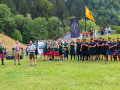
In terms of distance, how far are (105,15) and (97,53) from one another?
118 meters

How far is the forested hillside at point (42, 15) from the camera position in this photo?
76.9 metres

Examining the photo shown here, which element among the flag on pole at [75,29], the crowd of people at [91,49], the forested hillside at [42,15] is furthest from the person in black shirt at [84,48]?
the forested hillside at [42,15]

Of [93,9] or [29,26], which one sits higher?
[93,9]

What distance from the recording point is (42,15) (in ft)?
338


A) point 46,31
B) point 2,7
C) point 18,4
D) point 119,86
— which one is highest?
point 18,4

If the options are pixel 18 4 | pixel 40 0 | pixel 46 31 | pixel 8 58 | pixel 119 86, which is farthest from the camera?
pixel 40 0

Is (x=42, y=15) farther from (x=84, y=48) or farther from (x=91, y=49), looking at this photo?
(x=91, y=49)

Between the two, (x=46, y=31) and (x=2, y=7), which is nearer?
(x=2, y=7)

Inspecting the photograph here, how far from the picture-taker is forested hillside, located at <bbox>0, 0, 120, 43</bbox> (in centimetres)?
7692

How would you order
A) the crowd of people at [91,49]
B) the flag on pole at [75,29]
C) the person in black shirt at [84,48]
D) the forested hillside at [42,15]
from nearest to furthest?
the crowd of people at [91,49] → the person in black shirt at [84,48] → the flag on pole at [75,29] → the forested hillside at [42,15]

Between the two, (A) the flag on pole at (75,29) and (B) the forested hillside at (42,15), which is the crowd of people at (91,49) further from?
(B) the forested hillside at (42,15)

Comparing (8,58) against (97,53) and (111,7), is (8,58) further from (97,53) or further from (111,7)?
(111,7)

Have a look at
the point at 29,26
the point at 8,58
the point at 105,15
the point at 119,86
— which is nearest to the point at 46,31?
the point at 29,26

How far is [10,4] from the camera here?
90250 millimetres
